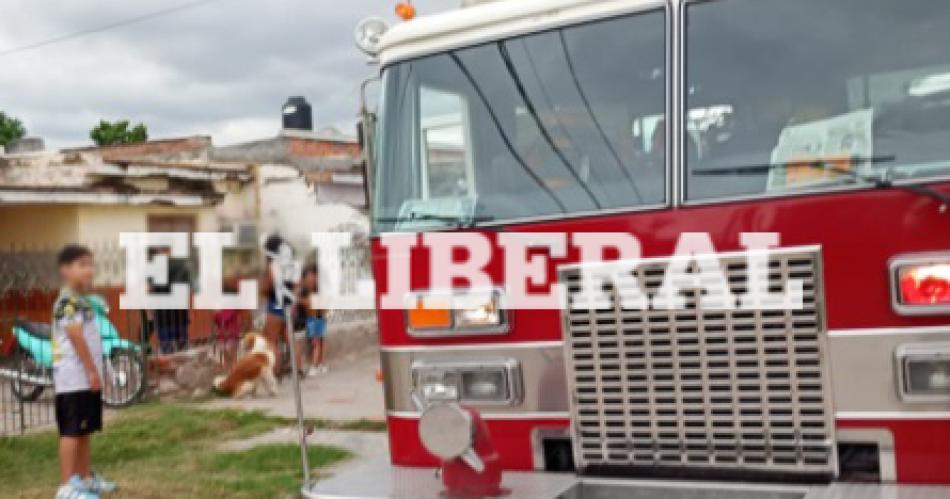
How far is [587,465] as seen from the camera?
4.37 meters

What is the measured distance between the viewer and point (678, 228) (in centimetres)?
411

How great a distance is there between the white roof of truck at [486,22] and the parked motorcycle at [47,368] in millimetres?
6588

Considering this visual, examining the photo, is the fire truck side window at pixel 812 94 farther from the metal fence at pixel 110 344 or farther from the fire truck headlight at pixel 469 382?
the metal fence at pixel 110 344

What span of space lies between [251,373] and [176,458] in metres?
3.26

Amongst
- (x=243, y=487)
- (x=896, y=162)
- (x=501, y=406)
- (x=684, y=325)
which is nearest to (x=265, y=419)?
(x=243, y=487)

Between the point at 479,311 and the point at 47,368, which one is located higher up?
the point at 479,311

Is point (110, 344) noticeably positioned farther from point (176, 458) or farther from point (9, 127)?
point (9, 127)

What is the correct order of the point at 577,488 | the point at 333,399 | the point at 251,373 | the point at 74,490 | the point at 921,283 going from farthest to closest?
the point at 333,399, the point at 251,373, the point at 74,490, the point at 577,488, the point at 921,283

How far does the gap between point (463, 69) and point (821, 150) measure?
1.62m

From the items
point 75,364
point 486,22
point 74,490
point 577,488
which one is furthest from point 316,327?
point 577,488

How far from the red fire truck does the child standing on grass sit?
2554mm

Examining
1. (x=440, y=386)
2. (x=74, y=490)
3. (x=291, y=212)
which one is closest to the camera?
(x=440, y=386)

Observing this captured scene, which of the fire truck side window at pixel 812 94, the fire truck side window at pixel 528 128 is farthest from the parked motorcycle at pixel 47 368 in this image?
the fire truck side window at pixel 812 94

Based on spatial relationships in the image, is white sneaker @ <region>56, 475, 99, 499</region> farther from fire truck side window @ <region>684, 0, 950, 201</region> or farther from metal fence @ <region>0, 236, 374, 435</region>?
fire truck side window @ <region>684, 0, 950, 201</region>
